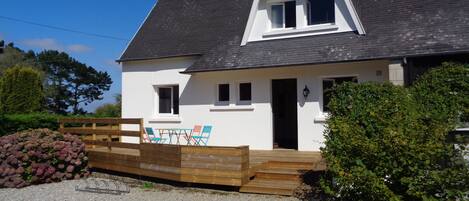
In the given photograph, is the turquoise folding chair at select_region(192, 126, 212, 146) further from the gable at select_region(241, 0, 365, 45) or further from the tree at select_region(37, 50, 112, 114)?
the tree at select_region(37, 50, 112, 114)

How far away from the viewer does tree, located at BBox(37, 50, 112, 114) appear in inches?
2299

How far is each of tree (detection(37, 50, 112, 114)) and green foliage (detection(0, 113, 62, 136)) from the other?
3973 cm

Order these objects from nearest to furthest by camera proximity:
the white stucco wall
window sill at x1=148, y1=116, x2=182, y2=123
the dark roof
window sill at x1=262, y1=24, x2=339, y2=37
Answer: the dark roof
the white stucco wall
window sill at x1=262, y1=24, x2=339, y2=37
window sill at x1=148, y1=116, x2=182, y2=123

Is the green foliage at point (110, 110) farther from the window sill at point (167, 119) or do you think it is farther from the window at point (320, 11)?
the window at point (320, 11)

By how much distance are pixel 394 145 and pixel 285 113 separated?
8.70 metres

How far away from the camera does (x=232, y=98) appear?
621 inches

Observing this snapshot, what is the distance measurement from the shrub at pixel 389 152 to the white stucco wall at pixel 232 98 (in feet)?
16.3

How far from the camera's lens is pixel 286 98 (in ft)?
52.6

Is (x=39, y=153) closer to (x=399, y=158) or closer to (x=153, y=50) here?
(x=153, y=50)

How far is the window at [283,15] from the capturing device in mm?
15367

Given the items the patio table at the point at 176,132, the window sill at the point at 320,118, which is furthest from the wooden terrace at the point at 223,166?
the patio table at the point at 176,132

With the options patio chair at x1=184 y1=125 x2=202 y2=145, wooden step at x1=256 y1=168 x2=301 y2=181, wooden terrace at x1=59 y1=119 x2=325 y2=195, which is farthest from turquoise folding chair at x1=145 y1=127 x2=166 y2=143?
wooden step at x1=256 y1=168 x2=301 y2=181

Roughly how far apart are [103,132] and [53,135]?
1.57m

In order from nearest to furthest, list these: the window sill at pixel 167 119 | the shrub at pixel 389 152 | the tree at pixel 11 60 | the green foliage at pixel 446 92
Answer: the shrub at pixel 389 152 → the green foliage at pixel 446 92 → the window sill at pixel 167 119 → the tree at pixel 11 60
